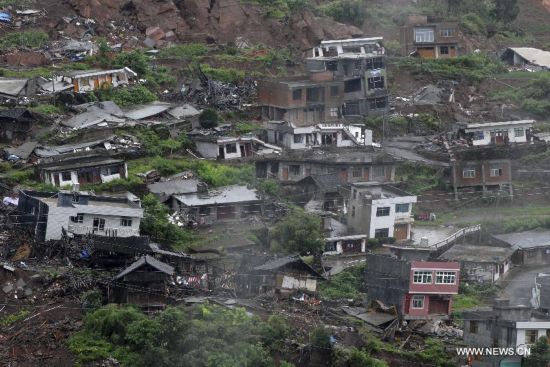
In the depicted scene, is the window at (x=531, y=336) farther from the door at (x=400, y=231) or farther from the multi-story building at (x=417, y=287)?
the door at (x=400, y=231)

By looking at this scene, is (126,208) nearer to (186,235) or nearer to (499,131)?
(186,235)

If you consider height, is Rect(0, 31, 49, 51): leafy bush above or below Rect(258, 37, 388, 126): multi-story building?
above

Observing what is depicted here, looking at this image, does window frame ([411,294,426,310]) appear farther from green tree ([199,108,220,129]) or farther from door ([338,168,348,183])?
green tree ([199,108,220,129])

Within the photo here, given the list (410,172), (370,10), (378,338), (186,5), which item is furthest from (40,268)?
(370,10)

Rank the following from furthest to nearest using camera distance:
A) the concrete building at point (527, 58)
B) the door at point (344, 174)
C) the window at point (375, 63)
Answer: the concrete building at point (527, 58)
the window at point (375, 63)
the door at point (344, 174)

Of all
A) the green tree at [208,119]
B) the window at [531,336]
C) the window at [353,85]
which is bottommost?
the window at [531,336]

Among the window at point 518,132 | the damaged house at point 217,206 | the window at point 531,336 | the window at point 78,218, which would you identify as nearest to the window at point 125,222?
the window at point 78,218

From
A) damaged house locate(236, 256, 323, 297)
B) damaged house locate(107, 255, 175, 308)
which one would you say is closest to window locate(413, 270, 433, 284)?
damaged house locate(236, 256, 323, 297)
